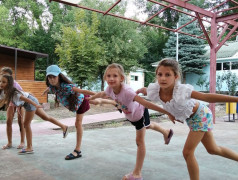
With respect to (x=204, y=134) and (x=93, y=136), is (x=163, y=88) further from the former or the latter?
(x=93, y=136)

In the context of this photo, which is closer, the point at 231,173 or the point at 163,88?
the point at 163,88

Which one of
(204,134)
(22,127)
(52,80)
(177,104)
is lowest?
(22,127)

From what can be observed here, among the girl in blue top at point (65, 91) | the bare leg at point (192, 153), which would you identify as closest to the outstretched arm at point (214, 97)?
the bare leg at point (192, 153)

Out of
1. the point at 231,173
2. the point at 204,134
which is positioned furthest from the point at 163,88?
the point at 231,173

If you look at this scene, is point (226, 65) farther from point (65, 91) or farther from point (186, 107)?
point (186, 107)

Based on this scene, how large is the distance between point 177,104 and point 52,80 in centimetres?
212

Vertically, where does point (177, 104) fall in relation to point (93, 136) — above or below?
above

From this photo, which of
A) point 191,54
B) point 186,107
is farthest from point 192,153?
point 191,54

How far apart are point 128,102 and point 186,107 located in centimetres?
75

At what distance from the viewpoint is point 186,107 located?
2.50 meters

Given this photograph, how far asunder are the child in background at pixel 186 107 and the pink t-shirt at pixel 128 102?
307 mm

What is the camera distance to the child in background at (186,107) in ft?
8.19

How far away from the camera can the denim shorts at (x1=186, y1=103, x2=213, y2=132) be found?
2.55 m

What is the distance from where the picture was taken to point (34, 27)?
32.6 m
